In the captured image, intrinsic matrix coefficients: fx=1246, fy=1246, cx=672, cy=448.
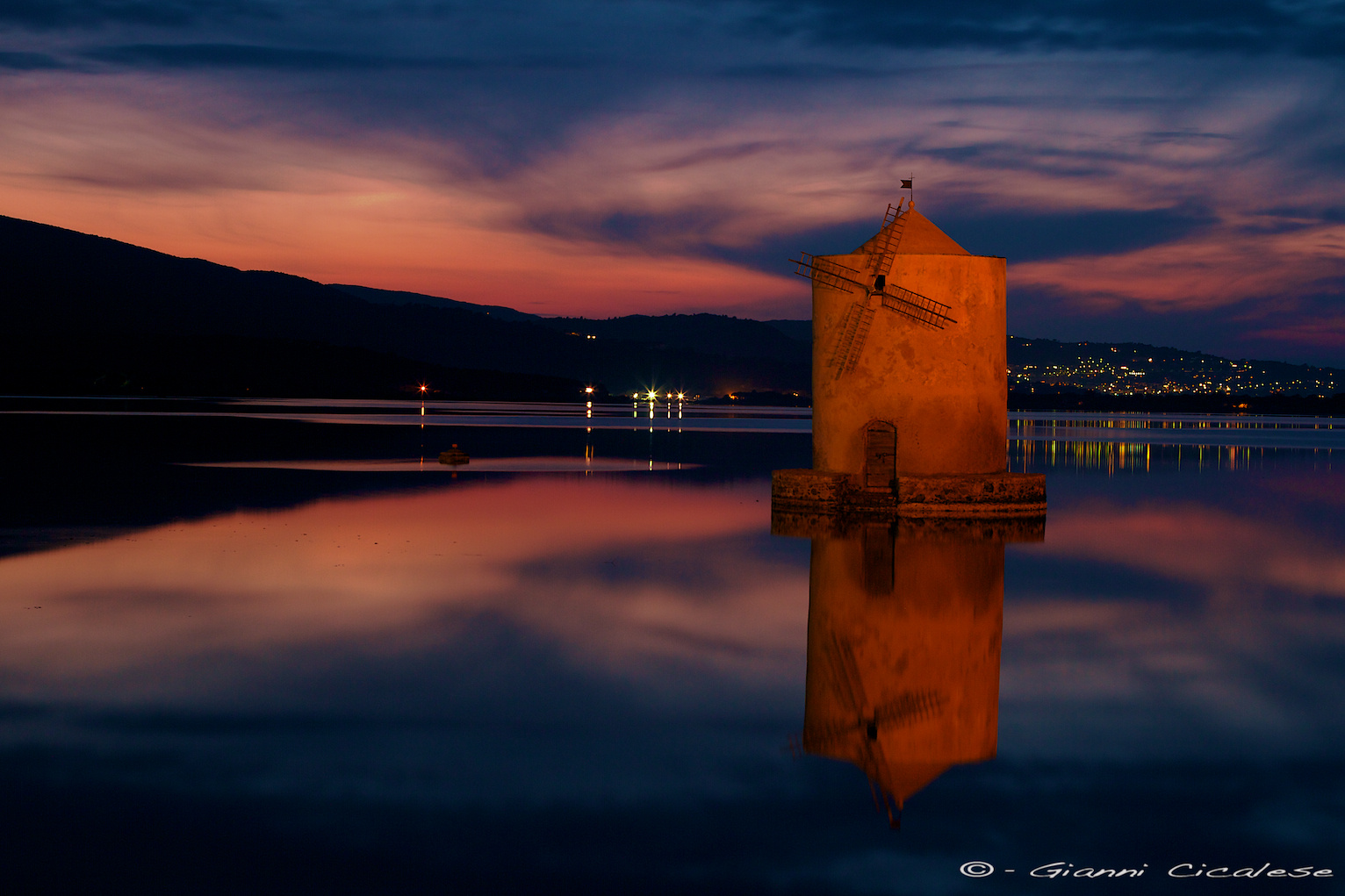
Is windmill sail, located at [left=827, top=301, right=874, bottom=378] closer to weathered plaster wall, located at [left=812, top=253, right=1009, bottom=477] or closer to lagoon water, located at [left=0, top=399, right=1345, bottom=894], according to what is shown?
weathered plaster wall, located at [left=812, top=253, right=1009, bottom=477]

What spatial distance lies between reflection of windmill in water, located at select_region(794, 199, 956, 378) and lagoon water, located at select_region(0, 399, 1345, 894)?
3.03 meters

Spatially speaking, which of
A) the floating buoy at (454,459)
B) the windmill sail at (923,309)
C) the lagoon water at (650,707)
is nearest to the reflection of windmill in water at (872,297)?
the windmill sail at (923,309)

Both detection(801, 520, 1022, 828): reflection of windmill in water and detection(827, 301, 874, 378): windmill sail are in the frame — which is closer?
detection(801, 520, 1022, 828): reflection of windmill in water

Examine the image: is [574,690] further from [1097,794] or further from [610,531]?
[610,531]

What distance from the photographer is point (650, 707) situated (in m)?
6.60

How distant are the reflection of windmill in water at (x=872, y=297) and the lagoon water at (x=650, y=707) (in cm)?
303

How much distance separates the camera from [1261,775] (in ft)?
18.0

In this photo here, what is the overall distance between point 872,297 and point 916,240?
108cm

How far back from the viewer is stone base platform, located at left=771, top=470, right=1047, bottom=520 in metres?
16.4

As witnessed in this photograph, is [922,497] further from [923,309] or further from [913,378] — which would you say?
[923,309]

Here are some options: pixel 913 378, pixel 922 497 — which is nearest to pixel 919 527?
pixel 922 497

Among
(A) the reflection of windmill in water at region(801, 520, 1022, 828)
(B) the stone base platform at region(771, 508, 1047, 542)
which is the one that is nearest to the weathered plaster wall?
(B) the stone base platform at region(771, 508, 1047, 542)

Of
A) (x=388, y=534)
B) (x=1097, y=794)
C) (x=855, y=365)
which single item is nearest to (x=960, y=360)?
(x=855, y=365)

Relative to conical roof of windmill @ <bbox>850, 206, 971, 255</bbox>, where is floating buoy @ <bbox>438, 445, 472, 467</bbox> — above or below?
below
